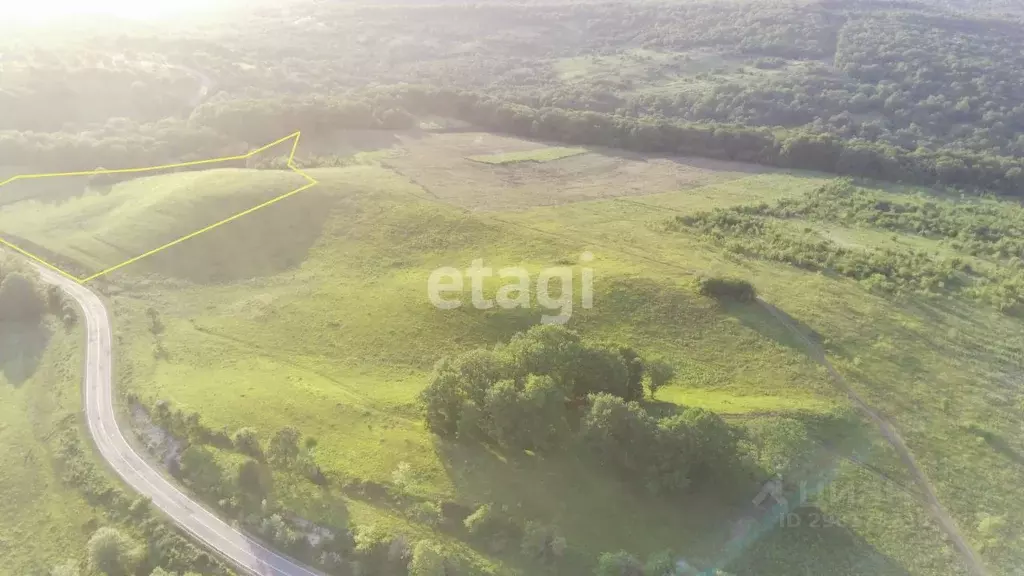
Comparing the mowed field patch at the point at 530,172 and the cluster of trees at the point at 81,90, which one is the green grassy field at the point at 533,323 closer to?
the mowed field patch at the point at 530,172

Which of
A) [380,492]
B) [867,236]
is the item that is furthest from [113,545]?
[867,236]

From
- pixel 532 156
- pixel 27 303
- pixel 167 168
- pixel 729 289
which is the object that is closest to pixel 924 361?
pixel 729 289

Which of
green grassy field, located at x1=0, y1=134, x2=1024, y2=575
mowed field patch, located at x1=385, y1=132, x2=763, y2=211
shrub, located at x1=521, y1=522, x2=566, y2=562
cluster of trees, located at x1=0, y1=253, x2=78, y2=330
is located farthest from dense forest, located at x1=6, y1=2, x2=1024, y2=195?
shrub, located at x1=521, y1=522, x2=566, y2=562

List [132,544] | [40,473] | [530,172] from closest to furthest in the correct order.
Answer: [132,544], [40,473], [530,172]

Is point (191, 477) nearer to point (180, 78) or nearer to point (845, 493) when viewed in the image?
point (845, 493)

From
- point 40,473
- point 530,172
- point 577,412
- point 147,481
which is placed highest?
point 530,172

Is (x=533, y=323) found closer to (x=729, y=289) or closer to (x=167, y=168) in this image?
(x=729, y=289)

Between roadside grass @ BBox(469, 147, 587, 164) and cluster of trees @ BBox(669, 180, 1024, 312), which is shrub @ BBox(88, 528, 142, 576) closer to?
cluster of trees @ BBox(669, 180, 1024, 312)
